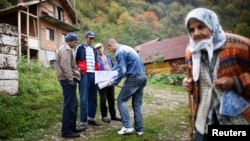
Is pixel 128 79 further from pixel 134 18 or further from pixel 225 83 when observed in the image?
pixel 134 18

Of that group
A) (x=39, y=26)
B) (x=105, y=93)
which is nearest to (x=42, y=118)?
(x=105, y=93)

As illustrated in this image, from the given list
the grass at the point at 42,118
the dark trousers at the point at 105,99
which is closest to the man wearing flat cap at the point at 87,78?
the dark trousers at the point at 105,99

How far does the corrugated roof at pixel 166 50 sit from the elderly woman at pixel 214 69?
876 inches

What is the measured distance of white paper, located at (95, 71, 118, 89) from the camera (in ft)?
18.2

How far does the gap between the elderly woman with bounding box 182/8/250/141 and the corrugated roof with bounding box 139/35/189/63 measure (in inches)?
876

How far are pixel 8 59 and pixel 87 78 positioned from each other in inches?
109

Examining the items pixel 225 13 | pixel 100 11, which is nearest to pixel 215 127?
pixel 225 13

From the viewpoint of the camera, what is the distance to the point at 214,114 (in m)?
2.14

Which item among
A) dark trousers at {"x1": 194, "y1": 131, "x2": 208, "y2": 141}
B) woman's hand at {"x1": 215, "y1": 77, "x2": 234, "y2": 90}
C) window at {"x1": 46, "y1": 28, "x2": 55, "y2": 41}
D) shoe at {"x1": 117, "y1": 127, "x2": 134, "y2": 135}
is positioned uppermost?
window at {"x1": 46, "y1": 28, "x2": 55, "y2": 41}

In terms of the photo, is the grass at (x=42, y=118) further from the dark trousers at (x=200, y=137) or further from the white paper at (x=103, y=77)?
the dark trousers at (x=200, y=137)

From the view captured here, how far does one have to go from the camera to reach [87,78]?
575cm

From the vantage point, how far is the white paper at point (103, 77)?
5.55 metres

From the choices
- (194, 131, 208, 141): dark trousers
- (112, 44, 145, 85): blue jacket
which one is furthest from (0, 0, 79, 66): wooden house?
(194, 131, 208, 141): dark trousers

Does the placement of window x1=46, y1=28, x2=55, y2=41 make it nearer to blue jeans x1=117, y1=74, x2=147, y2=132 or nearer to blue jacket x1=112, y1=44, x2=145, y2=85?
blue jacket x1=112, y1=44, x2=145, y2=85
